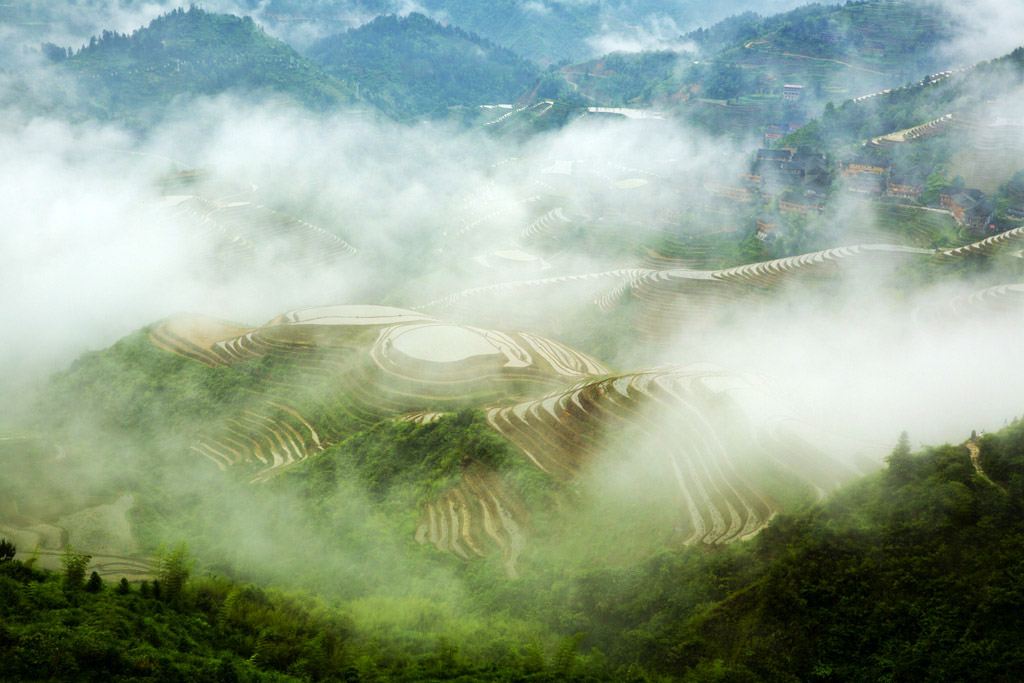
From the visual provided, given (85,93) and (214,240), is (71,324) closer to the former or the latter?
(214,240)

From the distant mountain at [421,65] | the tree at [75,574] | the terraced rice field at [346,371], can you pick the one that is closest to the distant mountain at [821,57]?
the distant mountain at [421,65]

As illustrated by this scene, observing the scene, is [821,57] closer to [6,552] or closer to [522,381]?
[522,381]

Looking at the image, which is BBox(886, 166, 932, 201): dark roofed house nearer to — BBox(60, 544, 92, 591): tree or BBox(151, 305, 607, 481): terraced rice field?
BBox(151, 305, 607, 481): terraced rice field

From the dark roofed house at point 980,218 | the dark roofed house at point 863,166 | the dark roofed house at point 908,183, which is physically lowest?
the dark roofed house at point 980,218

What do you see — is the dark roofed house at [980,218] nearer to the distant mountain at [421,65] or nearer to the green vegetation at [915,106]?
the green vegetation at [915,106]

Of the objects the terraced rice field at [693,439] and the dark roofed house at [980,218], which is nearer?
the terraced rice field at [693,439]

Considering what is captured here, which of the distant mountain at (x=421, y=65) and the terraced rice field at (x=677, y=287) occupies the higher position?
the distant mountain at (x=421, y=65)

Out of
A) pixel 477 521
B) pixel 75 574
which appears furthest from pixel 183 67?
pixel 75 574
